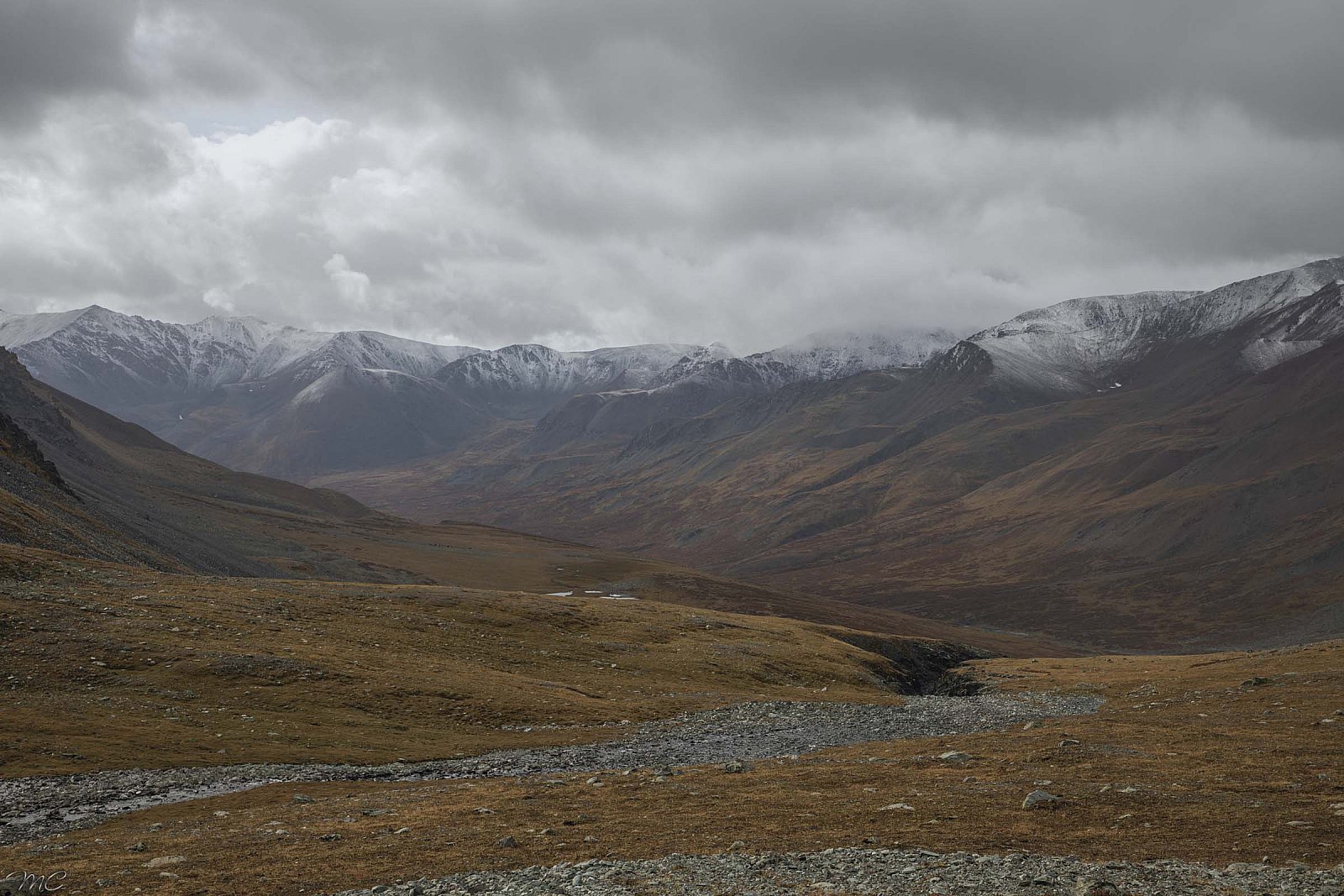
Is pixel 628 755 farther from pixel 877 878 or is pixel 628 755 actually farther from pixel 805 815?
pixel 877 878

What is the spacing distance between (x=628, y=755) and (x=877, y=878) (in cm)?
2356

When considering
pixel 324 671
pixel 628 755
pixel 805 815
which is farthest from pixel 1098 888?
pixel 324 671

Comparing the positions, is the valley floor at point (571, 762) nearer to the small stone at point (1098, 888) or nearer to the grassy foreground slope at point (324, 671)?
the grassy foreground slope at point (324, 671)

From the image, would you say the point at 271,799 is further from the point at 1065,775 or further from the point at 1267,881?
the point at 1267,881

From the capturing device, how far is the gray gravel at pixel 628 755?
2919 centimetres

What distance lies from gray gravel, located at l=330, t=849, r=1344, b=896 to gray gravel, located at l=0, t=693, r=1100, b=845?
15.8 m

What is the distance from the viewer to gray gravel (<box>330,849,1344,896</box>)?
17.9 m

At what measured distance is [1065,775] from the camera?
3019 centimetres

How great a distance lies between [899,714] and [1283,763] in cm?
2509

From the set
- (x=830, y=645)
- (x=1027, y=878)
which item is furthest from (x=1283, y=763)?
(x=830, y=645)
